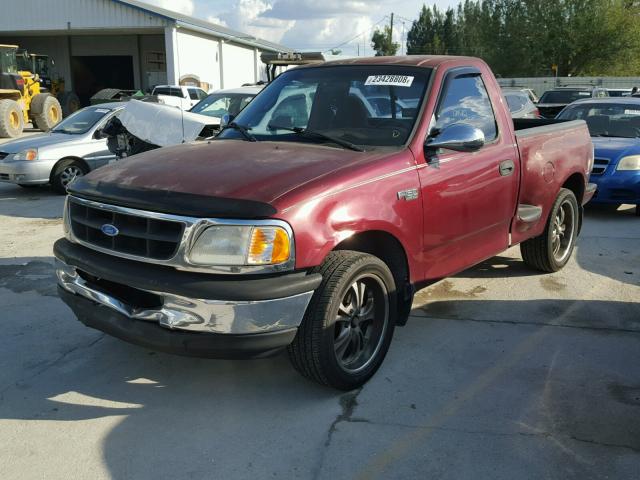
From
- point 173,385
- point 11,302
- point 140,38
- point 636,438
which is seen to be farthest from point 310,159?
point 140,38

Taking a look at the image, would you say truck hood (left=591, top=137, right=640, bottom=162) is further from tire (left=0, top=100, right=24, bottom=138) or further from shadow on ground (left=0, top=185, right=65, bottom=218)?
tire (left=0, top=100, right=24, bottom=138)

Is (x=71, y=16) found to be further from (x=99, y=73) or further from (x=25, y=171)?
(x=25, y=171)

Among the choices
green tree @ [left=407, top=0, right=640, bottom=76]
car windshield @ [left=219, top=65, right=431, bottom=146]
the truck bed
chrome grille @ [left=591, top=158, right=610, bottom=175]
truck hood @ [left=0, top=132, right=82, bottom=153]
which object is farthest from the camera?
green tree @ [left=407, top=0, right=640, bottom=76]

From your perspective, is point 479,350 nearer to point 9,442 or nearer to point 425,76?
point 425,76

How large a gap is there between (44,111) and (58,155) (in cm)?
1405

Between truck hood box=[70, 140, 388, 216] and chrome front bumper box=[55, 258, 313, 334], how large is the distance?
449mm

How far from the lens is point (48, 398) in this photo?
3719 mm

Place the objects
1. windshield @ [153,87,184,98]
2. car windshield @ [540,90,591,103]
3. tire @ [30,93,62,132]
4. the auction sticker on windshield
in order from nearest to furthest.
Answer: the auction sticker on windshield → car windshield @ [540,90,591,103] → tire @ [30,93,62,132] → windshield @ [153,87,184,98]

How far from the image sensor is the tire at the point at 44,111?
2298cm

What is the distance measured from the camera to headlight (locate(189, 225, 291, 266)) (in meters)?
3.16

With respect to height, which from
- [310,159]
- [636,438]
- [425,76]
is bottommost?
[636,438]

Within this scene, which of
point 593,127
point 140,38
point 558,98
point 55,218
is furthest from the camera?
point 140,38

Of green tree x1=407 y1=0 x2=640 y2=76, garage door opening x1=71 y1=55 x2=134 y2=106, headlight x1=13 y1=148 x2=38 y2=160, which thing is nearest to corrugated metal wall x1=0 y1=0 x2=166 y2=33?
garage door opening x1=71 y1=55 x2=134 y2=106

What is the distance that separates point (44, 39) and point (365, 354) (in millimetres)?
39007
